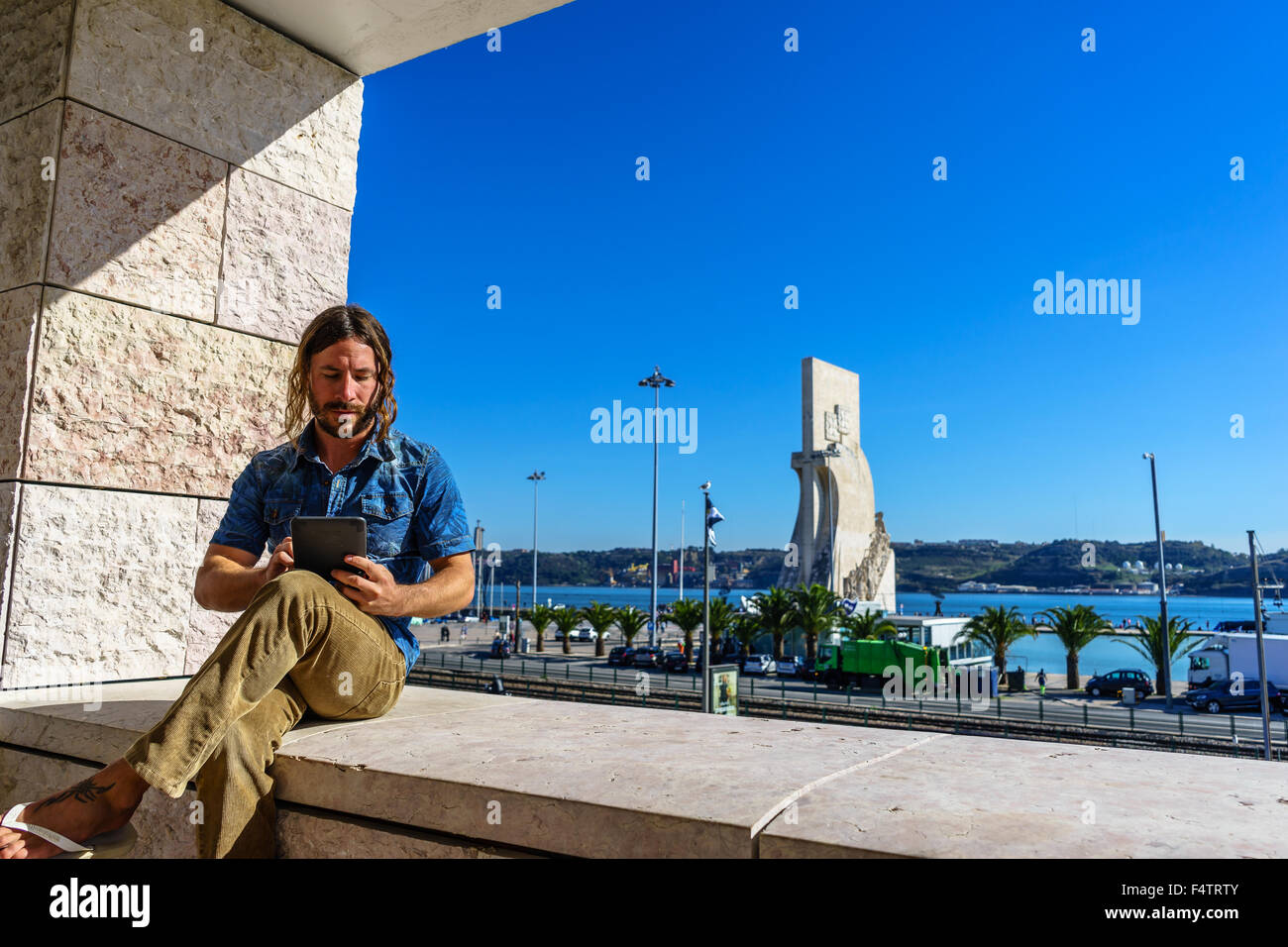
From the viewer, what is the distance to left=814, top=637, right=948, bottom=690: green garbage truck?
28891mm

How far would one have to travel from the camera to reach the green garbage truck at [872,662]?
28.9 meters

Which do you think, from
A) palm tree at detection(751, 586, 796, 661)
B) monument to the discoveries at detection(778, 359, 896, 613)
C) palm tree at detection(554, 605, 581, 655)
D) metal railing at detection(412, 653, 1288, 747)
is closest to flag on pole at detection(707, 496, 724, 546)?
metal railing at detection(412, 653, 1288, 747)

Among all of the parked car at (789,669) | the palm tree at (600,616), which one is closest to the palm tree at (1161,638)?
the parked car at (789,669)

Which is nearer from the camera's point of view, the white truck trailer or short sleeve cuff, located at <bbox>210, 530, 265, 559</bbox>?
short sleeve cuff, located at <bbox>210, 530, 265, 559</bbox>

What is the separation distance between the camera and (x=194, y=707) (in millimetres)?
1905

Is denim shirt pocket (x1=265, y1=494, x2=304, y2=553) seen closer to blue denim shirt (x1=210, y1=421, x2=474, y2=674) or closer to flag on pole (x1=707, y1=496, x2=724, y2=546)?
blue denim shirt (x1=210, y1=421, x2=474, y2=674)

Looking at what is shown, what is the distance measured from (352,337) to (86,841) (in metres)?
1.58

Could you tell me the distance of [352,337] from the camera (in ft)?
9.20

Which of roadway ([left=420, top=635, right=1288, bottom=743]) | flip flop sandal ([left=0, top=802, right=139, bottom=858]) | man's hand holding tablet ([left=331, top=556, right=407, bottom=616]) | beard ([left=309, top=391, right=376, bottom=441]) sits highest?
beard ([left=309, top=391, right=376, bottom=441])

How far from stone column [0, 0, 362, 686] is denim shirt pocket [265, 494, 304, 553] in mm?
1014

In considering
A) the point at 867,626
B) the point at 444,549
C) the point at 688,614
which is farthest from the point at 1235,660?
the point at 444,549

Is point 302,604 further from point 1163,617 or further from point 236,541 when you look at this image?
point 1163,617
